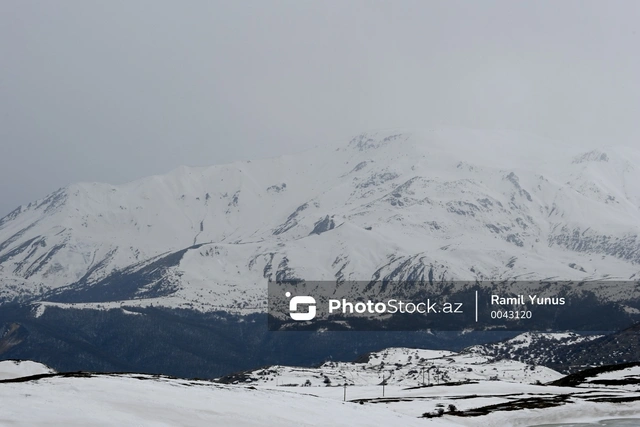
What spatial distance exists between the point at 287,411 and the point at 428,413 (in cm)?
3561

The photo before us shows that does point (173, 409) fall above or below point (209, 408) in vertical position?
above

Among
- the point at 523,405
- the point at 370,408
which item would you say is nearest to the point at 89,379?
the point at 370,408

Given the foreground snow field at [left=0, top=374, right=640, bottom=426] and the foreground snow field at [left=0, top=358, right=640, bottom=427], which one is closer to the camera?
the foreground snow field at [left=0, top=374, right=640, bottom=426]

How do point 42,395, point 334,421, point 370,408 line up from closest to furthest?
point 42,395 → point 334,421 → point 370,408

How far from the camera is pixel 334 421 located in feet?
267

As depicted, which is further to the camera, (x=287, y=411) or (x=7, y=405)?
(x=287, y=411)

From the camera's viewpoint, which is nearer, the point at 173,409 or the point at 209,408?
the point at 173,409

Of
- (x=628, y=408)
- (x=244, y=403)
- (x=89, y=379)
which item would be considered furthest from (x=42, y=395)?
(x=628, y=408)

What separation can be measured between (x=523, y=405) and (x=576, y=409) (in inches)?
328

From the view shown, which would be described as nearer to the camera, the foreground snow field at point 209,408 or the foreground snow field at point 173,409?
the foreground snow field at point 173,409

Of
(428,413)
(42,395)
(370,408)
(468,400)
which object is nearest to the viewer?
(42,395)

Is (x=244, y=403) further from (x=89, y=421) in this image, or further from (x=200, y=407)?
(x=89, y=421)

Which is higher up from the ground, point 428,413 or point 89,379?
point 89,379

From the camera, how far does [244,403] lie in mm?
83062
